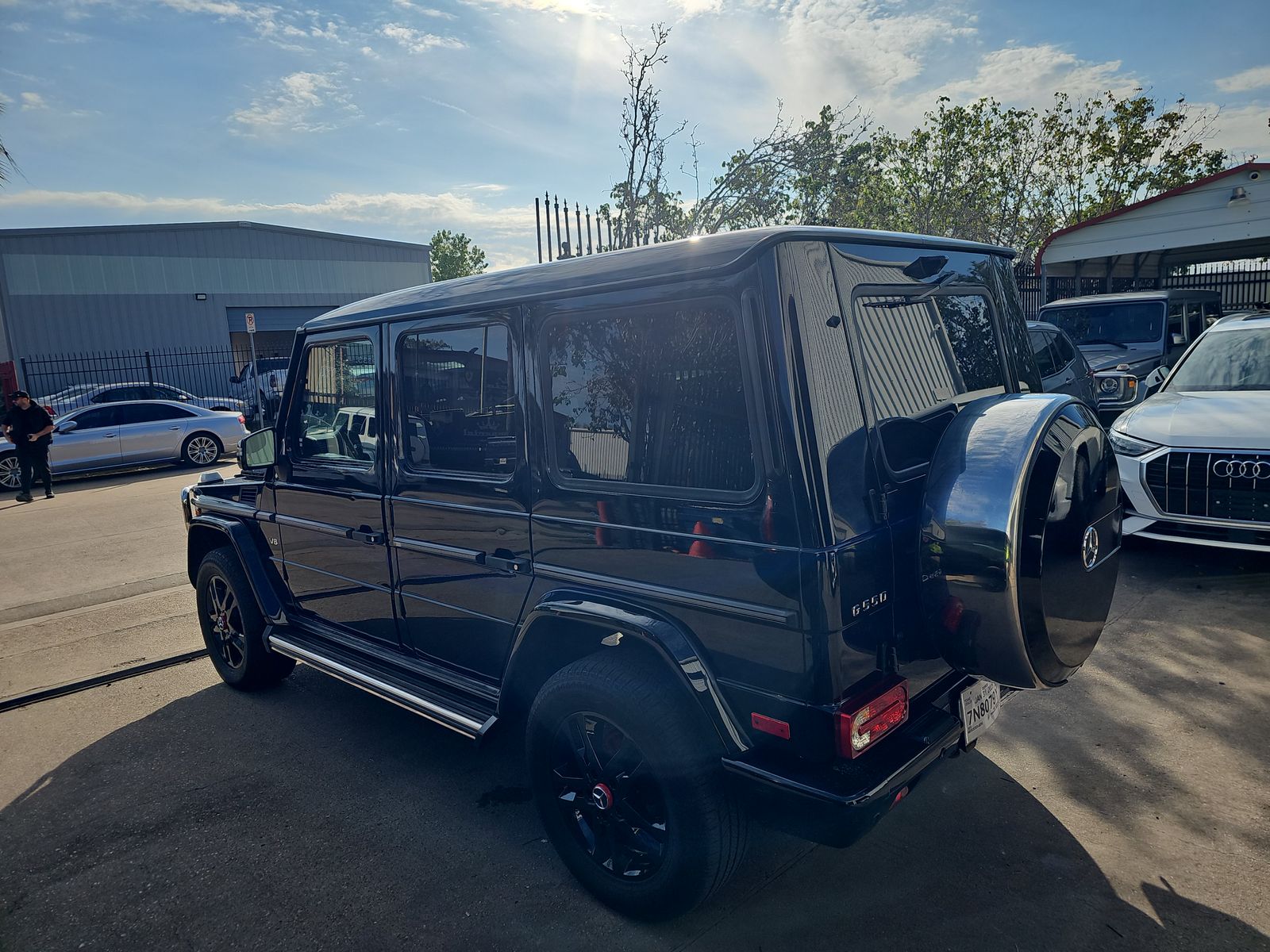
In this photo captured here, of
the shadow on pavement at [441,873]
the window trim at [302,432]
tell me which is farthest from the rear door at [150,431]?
the window trim at [302,432]

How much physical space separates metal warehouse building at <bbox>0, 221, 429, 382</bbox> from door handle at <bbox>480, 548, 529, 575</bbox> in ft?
99.9

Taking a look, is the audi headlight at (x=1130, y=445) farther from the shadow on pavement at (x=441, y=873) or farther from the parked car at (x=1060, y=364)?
the shadow on pavement at (x=441, y=873)

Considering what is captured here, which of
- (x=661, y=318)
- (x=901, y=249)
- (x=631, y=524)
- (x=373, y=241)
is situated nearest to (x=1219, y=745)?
(x=901, y=249)

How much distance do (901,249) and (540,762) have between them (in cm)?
210

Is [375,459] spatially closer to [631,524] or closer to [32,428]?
[631,524]

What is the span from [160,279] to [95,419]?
2081 cm

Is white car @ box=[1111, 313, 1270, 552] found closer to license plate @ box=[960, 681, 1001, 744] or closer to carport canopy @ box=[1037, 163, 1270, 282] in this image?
license plate @ box=[960, 681, 1001, 744]

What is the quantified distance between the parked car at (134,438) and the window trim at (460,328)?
44.3 ft

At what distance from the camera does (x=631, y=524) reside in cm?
251

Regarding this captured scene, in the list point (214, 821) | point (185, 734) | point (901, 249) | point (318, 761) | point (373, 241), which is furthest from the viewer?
point (373, 241)

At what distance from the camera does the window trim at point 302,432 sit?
3.46m

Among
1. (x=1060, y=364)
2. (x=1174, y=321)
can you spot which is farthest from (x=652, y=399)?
(x=1174, y=321)

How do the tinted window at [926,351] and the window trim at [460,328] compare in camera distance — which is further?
the window trim at [460,328]

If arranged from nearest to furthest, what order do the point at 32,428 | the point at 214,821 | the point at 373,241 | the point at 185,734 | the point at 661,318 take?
1. the point at 661,318
2. the point at 214,821
3. the point at 185,734
4. the point at 32,428
5. the point at 373,241
